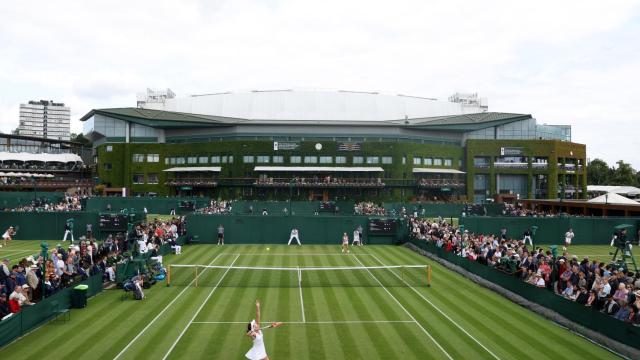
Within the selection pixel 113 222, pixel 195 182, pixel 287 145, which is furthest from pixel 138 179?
pixel 113 222

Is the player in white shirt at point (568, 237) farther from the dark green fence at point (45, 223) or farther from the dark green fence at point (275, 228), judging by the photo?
the dark green fence at point (45, 223)

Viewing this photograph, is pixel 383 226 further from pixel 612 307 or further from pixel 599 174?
pixel 599 174

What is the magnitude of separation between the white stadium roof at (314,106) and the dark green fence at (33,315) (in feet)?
290

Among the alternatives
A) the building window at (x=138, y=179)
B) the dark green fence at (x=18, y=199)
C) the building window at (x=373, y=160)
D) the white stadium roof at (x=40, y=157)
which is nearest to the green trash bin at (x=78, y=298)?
the dark green fence at (x=18, y=199)

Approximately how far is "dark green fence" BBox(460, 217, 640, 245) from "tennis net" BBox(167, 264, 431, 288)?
16.1m

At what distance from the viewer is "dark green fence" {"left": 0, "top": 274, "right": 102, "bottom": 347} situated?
16438mm

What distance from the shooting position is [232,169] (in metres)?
91.6

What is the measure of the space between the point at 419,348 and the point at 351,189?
240 feet

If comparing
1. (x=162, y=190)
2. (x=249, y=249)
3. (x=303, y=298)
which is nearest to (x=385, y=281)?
(x=303, y=298)

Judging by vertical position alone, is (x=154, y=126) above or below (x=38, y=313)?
above

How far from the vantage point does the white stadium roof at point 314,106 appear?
108375 millimetres

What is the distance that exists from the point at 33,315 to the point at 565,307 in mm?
20803

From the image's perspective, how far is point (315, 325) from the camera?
19.2 m

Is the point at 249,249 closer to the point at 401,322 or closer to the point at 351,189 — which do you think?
the point at 401,322
